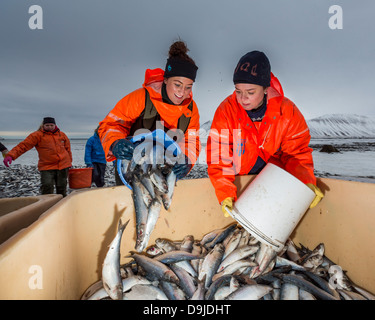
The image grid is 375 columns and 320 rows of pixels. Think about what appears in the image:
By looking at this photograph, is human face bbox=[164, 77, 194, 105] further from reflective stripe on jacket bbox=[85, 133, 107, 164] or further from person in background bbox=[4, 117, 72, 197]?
reflective stripe on jacket bbox=[85, 133, 107, 164]

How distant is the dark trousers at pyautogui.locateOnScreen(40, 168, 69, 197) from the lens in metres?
5.72

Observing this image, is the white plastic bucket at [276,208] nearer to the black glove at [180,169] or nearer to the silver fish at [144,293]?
the black glove at [180,169]

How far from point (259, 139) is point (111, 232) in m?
1.94

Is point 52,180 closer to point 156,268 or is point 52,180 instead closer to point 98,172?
point 98,172

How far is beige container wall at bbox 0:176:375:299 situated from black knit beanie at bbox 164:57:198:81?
1.25 meters

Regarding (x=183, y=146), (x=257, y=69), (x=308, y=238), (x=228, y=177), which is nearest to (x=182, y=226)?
(x=228, y=177)

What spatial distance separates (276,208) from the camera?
185 centimetres

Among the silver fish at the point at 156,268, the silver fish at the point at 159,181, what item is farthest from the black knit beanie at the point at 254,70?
the silver fish at the point at 156,268

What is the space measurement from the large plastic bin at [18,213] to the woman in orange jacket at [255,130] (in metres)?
1.60

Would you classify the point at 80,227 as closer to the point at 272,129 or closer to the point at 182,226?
the point at 182,226

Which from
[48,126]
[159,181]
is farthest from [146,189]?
[48,126]

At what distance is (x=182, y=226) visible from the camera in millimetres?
2484
